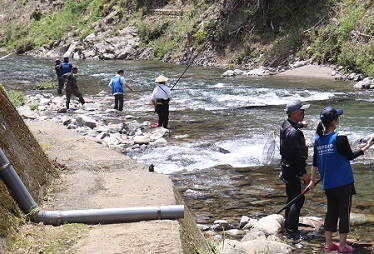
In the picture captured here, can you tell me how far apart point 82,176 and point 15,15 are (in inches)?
2026

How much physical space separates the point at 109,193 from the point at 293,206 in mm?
2491

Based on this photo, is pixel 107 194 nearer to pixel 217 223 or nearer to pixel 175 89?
pixel 217 223

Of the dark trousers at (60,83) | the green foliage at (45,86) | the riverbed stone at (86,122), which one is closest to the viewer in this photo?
the riverbed stone at (86,122)

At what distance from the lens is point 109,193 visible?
533 centimetres

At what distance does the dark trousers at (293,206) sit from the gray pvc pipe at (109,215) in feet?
8.46

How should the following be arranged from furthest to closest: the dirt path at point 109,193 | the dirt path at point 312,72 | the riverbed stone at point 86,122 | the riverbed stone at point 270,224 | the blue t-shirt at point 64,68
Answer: the dirt path at point 312,72 < the blue t-shirt at point 64,68 < the riverbed stone at point 86,122 < the riverbed stone at point 270,224 < the dirt path at point 109,193

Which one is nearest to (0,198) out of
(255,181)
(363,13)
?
(255,181)

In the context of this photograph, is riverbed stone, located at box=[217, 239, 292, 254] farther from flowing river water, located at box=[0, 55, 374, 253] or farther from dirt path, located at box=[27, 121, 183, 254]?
dirt path, located at box=[27, 121, 183, 254]

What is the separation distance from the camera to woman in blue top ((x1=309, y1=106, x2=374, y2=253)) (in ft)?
19.5

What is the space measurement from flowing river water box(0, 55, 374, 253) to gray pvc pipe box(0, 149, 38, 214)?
3.19m

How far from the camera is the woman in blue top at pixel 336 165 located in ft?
19.5

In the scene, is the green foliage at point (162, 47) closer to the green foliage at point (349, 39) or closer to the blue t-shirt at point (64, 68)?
the green foliage at point (349, 39)

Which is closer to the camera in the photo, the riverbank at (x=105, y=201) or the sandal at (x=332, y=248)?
the riverbank at (x=105, y=201)

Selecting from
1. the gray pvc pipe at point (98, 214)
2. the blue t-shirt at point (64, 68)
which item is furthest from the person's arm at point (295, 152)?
the blue t-shirt at point (64, 68)
